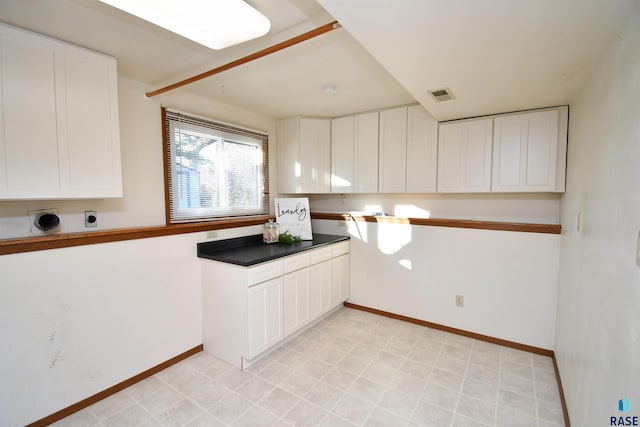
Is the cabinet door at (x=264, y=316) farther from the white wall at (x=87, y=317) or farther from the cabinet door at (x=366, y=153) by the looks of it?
the cabinet door at (x=366, y=153)

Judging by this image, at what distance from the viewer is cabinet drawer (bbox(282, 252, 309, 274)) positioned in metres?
2.59

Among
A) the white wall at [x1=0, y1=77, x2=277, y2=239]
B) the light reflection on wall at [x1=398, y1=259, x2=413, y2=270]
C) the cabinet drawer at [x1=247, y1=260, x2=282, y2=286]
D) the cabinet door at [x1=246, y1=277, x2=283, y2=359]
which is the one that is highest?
the white wall at [x1=0, y1=77, x2=277, y2=239]

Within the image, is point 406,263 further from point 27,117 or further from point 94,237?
point 27,117

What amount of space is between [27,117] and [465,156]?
3.27 meters

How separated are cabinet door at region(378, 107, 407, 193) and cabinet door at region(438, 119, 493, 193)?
37 cm

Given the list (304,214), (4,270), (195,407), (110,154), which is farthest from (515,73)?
(4,270)

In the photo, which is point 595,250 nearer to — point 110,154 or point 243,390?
point 243,390

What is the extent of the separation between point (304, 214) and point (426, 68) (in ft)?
6.90

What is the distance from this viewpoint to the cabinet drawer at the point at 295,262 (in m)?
2.59

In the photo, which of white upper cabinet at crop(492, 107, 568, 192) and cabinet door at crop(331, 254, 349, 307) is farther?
cabinet door at crop(331, 254, 349, 307)

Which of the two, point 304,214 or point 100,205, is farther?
point 304,214

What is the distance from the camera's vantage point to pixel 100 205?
6.99ft

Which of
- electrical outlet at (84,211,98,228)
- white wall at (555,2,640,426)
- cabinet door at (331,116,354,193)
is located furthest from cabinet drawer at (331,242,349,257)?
electrical outlet at (84,211,98,228)

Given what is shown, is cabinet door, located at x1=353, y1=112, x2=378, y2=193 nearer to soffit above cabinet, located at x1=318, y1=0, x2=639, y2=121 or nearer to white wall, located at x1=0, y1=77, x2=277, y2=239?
soffit above cabinet, located at x1=318, y1=0, x2=639, y2=121
